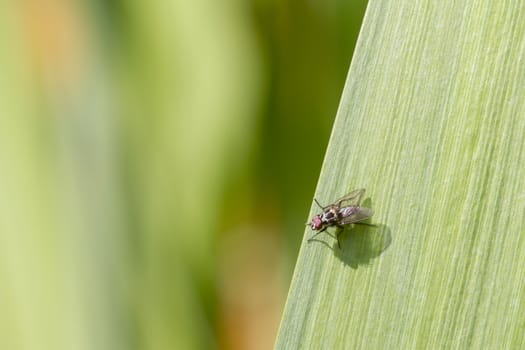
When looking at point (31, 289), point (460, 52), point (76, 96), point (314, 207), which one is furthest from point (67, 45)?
point (460, 52)

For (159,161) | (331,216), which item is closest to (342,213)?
(331,216)

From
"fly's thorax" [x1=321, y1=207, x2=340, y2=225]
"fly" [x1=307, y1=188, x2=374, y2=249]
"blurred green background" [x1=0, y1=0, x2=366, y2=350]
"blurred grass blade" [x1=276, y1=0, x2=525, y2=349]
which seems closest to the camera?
"blurred grass blade" [x1=276, y1=0, x2=525, y2=349]

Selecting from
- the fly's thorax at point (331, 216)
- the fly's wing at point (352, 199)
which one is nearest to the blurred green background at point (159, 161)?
the fly's thorax at point (331, 216)

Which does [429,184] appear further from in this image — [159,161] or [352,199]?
[159,161]

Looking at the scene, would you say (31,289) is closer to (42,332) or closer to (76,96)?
(42,332)

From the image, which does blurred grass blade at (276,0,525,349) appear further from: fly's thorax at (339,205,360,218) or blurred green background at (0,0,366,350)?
blurred green background at (0,0,366,350)

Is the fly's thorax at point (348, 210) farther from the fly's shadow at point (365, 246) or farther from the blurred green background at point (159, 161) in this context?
the blurred green background at point (159, 161)

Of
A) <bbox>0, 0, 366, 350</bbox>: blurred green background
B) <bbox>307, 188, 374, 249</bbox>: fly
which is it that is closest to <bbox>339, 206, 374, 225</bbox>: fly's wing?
<bbox>307, 188, 374, 249</bbox>: fly
